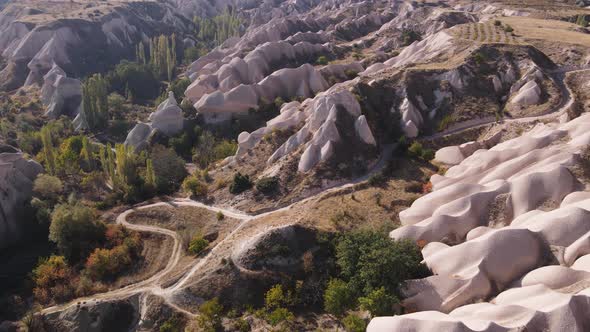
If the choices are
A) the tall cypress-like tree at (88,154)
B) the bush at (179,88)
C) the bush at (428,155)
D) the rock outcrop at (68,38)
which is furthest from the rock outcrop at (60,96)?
the bush at (428,155)

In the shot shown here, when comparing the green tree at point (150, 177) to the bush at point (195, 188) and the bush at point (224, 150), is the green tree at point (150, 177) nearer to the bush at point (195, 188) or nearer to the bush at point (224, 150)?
the bush at point (195, 188)

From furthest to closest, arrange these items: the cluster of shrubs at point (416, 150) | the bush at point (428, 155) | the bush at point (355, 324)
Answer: the cluster of shrubs at point (416, 150) < the bush at point (428, 155) < the bush at point (355, 324)

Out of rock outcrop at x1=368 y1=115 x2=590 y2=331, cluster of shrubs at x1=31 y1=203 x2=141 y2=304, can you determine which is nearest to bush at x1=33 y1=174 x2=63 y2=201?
cluster of shrubs at x1=31 y1=203 x2=141 y2=304

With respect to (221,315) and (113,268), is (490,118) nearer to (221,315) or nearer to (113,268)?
(221,315)

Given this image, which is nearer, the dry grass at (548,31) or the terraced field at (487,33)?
the terraced field at (487,33)

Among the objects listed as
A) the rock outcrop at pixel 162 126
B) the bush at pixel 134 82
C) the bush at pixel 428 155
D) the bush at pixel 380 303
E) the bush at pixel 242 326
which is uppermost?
the bush at pixel 380 303

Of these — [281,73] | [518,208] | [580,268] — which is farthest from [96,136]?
[580,268]

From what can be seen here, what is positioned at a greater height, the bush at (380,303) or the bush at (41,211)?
the bush at (380,303)

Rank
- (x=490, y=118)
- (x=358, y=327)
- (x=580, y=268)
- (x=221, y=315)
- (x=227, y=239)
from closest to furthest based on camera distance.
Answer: (x=580, y=268) < (x=358, y=327) < (x=221, y=315) < (x=227, y=239) < (x=490, y=118)
